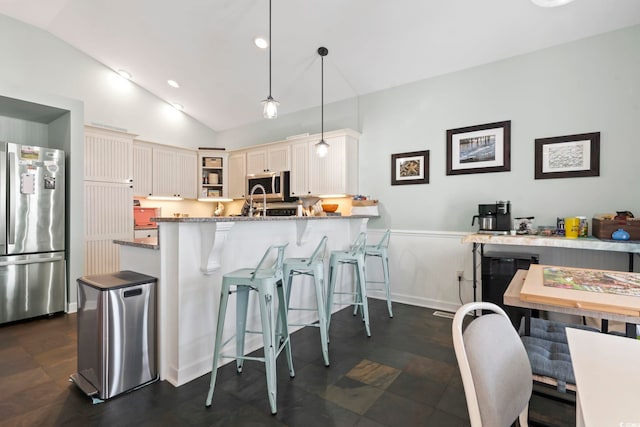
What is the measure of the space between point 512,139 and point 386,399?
2.96 metres

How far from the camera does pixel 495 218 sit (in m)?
3.20

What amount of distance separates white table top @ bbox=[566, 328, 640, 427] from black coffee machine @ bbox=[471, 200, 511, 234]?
7.47 ft

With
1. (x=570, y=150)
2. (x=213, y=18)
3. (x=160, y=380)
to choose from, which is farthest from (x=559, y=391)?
(x=213, y=18)

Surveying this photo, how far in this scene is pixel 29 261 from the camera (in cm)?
342

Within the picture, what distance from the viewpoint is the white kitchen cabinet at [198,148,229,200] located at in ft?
19.3

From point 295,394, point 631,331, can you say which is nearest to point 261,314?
point 295,394

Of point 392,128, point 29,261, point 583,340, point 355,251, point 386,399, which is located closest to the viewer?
point 583,340

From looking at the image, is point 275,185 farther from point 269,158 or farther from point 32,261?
point 32,261

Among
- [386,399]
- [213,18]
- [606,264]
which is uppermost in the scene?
[213,18]

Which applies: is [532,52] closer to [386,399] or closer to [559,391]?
[559,391]

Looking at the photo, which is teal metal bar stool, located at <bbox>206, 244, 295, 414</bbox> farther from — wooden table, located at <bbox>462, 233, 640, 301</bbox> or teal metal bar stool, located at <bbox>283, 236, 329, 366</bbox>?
wooden table, located at <bbox>462, 233, 640, 301</bbox>

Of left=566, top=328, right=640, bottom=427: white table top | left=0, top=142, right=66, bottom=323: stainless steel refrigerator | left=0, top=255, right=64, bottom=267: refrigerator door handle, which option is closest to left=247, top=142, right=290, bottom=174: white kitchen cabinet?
left=0, top=142, right=66, bottom=323: stainless steel refrigerator

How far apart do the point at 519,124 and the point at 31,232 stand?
5.54 metres

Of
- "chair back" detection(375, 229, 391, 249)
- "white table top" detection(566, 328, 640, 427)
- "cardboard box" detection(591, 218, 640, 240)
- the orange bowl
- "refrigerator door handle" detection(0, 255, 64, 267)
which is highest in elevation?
the orange bowl
